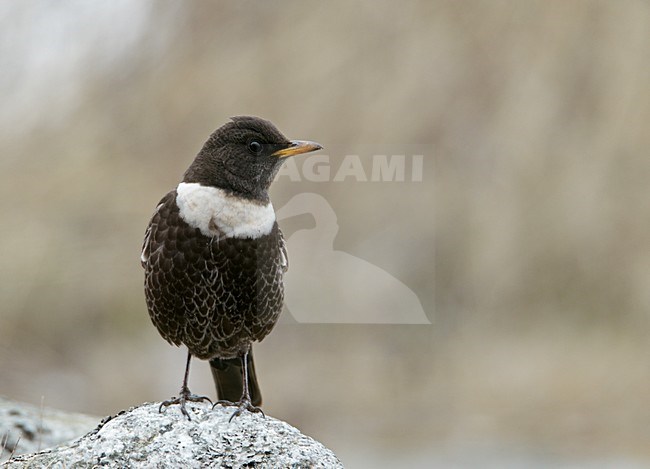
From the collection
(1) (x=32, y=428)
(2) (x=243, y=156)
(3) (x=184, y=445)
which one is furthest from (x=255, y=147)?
(1) (x=32, y=428)

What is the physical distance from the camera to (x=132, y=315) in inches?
432

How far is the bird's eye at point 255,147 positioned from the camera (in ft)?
16.8

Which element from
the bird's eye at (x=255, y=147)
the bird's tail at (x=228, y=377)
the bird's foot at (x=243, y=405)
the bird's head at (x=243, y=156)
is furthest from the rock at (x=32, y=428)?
the bird's eye at (x=255, y=147)

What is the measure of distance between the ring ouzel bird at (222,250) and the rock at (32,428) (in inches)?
57.7

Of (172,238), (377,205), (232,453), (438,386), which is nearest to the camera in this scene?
(232,453)

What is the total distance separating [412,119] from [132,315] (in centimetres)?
395

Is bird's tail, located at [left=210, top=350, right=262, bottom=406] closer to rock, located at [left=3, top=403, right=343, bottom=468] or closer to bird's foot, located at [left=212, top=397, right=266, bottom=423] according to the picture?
bird's foot, located at [left=212, top=397, right=266, bottom=423]

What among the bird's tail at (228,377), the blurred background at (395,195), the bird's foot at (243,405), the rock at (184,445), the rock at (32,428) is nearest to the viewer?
the rock at (184,445)

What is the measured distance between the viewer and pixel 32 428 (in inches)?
245

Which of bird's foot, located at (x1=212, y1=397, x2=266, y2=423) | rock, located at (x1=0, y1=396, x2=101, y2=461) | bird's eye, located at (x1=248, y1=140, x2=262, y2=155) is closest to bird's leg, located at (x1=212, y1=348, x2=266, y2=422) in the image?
bird's foot, located at (x1=212, y1=397, x2=266, y2=423)

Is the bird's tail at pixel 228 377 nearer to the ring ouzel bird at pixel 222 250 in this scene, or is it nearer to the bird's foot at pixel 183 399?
the ring ouzel bird at pixel 222 250

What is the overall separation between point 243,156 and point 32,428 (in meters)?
2.53

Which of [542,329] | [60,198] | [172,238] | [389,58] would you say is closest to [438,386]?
[542,329]

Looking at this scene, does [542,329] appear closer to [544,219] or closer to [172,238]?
[544,219]
